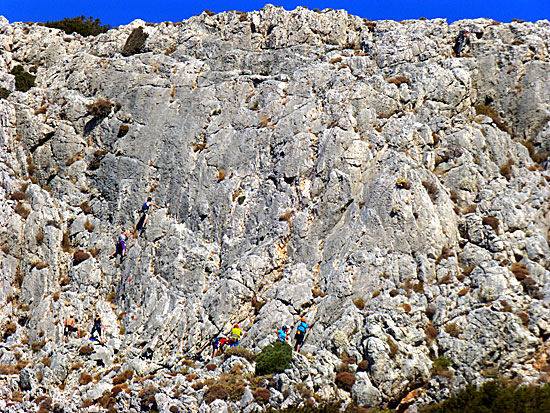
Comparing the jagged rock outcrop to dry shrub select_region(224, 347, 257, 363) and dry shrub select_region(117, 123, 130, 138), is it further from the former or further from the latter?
dry shrub select_region(224, 347, 257, 363)

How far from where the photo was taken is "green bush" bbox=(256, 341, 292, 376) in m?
33.7

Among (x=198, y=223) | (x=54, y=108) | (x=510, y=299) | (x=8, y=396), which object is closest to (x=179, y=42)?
(x=54, y=108)

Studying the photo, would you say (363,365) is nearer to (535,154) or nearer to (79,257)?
(535,154)

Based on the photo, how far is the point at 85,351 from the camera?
3878 cm

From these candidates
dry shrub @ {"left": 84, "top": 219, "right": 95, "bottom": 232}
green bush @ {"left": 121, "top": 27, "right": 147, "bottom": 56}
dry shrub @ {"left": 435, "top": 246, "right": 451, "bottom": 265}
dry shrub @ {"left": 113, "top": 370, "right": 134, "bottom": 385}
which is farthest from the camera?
green bush @ {"left": 121, "top": 27, "right": 147, "bottom": 56}

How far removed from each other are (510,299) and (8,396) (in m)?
33.0

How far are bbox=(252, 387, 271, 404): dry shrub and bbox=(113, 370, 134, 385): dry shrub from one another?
9.30 m

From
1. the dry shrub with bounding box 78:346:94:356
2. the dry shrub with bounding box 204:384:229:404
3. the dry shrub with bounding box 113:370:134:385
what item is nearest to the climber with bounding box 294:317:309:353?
the dry shrub with bounding box 204:384:229:404

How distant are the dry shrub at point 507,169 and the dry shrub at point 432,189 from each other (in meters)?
6.12

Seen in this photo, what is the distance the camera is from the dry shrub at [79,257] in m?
Answer: 44.6

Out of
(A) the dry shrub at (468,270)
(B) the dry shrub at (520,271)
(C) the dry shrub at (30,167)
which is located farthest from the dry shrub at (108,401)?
(B) the dry shrub at (520,271)

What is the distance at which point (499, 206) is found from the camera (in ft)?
129

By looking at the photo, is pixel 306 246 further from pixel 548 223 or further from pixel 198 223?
pixel 548 223

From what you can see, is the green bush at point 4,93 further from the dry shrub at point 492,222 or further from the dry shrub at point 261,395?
the dry shrub at point 492,222
